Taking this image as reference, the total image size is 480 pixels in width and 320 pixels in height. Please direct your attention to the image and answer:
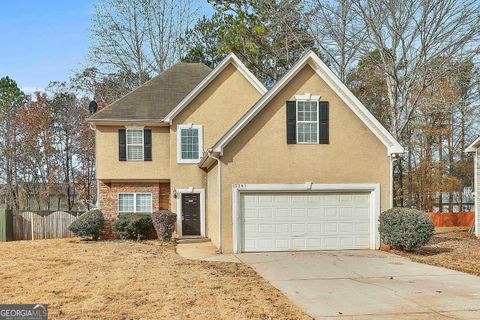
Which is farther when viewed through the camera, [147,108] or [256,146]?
[147,108]

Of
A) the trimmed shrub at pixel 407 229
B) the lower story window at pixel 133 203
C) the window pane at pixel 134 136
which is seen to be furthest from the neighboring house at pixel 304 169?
the window pane at pixel 134 136

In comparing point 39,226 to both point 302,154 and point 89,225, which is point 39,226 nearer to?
point 89,225

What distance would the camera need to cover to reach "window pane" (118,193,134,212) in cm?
2105

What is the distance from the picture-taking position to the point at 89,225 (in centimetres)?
1997

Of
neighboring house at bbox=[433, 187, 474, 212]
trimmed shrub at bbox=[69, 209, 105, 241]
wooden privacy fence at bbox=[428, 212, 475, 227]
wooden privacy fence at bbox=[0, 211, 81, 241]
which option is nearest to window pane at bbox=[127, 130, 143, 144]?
trimmed shrub at bbox=[69, 209, 105, 241]

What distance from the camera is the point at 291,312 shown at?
741cm

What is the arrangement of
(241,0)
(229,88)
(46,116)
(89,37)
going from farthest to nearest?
(46,116), (89,37), (241,0), (229,88)

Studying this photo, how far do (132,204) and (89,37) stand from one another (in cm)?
1739

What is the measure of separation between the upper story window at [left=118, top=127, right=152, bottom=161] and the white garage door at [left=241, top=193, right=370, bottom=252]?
24.5 ft

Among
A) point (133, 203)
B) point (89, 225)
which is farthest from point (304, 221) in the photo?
point (89, 225)

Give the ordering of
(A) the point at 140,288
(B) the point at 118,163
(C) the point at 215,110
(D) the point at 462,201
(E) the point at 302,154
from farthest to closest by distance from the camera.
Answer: (D) the point at 462,201 < (B) the point at 118,163 < (C) the point at 215,110 < (E) the point at 302,154 < (A) the point at 140,288

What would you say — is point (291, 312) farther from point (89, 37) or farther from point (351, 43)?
point (89, 37)

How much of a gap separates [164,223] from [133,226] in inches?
68.6

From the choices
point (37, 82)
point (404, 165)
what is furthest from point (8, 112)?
point (404, 165)
